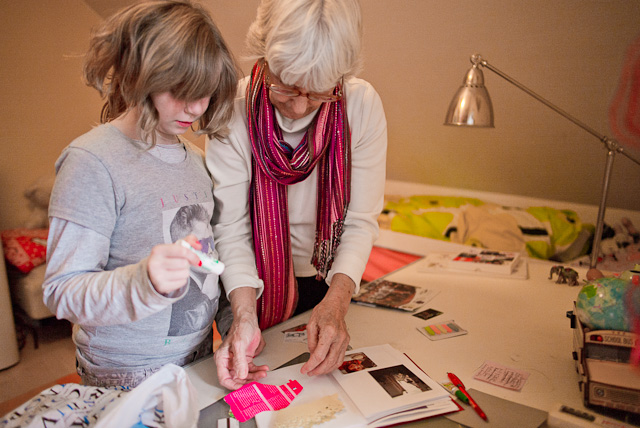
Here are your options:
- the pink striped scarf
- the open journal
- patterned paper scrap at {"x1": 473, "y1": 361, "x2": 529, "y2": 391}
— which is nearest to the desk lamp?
the pink striped scarf

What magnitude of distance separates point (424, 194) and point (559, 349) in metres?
2.57

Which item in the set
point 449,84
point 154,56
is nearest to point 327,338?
point 154,56

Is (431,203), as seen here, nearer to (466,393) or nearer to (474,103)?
(474,103)

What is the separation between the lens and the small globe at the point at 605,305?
0.92 meters

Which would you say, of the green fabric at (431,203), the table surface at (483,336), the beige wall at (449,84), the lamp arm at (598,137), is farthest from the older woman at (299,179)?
the green fabric at (431,203)

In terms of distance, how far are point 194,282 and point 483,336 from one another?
757 millimetres

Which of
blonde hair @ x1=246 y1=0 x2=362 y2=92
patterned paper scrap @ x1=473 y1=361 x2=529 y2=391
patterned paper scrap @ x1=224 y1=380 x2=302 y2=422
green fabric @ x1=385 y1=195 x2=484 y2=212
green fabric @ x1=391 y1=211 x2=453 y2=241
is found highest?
blonde hair @ x1=246 y1=0 x2=362 y2=92

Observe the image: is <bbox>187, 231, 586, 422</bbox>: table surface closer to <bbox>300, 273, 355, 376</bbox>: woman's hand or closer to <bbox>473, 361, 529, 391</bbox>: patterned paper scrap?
<bbox>473, 361, 529, 391</bbox>: patterned paper scrap

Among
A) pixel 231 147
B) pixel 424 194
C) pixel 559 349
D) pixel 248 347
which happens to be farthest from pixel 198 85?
pixel 424 194

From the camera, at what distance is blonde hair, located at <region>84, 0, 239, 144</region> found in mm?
870

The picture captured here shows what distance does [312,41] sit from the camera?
977 mm

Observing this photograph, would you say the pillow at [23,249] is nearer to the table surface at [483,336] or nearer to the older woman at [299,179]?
the older woman at [299,179]

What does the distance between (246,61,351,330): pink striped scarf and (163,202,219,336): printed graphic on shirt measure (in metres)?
0.17

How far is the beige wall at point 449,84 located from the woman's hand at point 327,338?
148 centimetres
